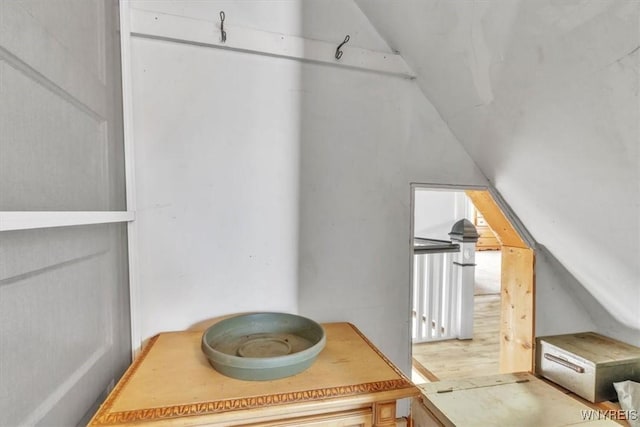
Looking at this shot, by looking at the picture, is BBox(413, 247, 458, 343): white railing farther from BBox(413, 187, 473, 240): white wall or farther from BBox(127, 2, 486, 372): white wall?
BBox(127, 2, 486, 372): white wall

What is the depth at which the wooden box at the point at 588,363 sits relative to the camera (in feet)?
3.71

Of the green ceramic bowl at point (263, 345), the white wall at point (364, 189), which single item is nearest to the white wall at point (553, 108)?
the white wall at point (364, 189)

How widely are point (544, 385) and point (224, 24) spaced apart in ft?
6.18

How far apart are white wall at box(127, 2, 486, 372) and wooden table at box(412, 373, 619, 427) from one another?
0.20 meters

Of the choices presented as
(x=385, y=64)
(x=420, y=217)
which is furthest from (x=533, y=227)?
(x=420, y=217)

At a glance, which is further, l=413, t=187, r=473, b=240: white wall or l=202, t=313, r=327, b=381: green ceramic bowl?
l=413, t=187, r=473, b=240: white wall

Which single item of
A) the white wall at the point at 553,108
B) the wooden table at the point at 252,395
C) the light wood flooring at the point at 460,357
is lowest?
the light wood flooring at the point at 460,357

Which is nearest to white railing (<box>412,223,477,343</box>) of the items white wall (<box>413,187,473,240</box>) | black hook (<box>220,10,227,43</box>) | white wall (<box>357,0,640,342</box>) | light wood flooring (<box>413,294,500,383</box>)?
light wood flooring (<box>413,294,500,383</box>)

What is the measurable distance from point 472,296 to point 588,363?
1548 millimetres

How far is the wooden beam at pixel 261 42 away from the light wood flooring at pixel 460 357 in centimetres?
199

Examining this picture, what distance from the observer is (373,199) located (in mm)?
1228

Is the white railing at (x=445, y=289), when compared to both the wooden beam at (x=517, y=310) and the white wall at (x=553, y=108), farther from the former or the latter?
the white wall at (x=553, y=108)

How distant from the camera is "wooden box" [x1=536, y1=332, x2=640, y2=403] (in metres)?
1.13

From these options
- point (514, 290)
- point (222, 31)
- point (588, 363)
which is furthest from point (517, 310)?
point (222, 31)
